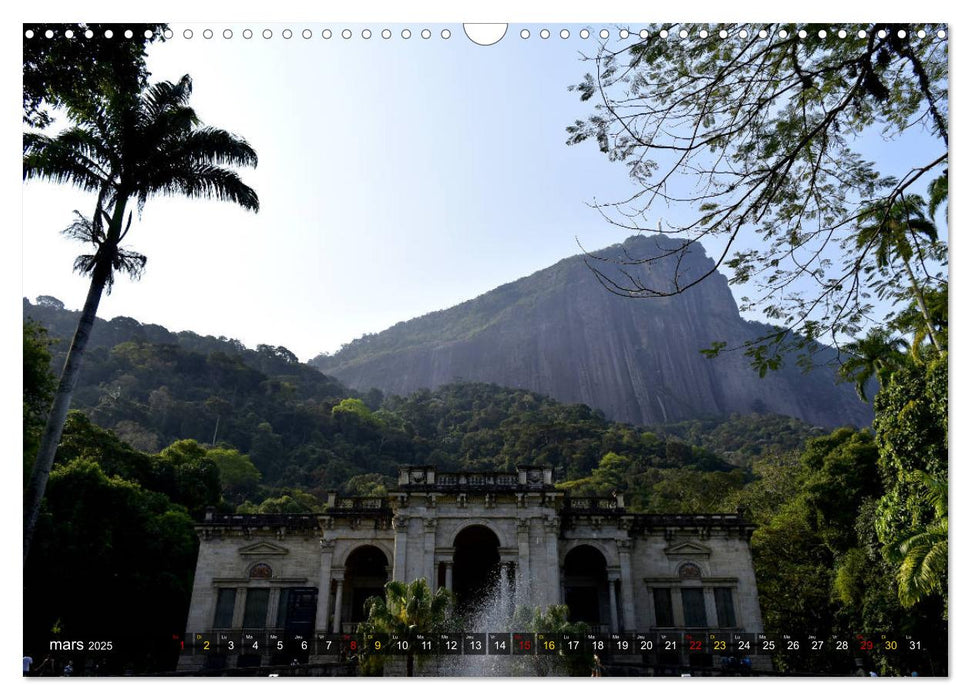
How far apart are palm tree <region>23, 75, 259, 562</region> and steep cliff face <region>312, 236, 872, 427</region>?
3222 centimetres

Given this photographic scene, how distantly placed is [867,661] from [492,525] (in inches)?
632

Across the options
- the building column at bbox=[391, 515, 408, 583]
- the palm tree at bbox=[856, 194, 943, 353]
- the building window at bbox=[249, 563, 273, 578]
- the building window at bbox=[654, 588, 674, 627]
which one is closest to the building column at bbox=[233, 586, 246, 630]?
the building window at bbox=[249, 563, 273, 578]

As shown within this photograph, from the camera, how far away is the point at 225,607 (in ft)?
73.7

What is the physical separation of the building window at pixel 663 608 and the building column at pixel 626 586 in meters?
0.99

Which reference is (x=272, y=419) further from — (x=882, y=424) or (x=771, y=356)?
(x=771, y=356)

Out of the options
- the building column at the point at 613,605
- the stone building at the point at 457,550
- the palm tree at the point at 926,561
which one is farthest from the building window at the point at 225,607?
the palm tree at the point at 926,561

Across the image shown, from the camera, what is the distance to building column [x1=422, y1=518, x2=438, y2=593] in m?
21.4

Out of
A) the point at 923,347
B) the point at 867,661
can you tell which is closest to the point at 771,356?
the point at 867,661

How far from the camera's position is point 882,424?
56.3ft

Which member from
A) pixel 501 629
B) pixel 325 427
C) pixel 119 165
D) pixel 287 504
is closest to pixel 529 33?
pixel 119 165

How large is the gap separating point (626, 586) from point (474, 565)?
218 inches

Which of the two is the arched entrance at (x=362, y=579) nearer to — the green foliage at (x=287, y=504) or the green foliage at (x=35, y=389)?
the green foliage at (x=287, y=504)

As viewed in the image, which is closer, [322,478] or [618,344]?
[322,478]

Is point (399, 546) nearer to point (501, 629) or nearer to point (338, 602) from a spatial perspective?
point (338, 602)
